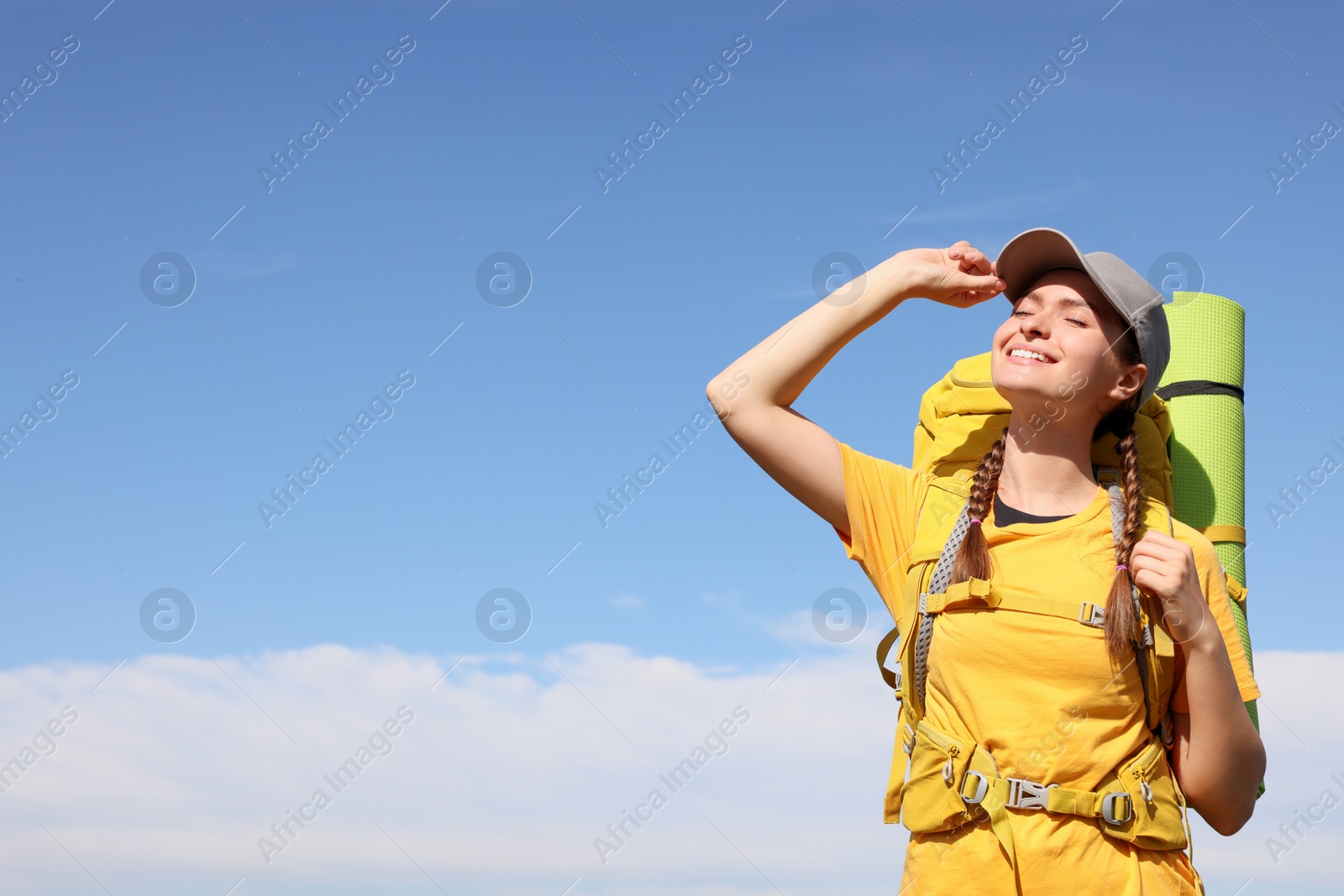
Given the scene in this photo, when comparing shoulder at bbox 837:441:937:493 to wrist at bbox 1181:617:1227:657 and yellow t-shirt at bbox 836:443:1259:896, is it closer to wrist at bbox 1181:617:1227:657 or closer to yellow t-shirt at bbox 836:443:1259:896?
yellow t-shirt at bbox 836:443:1259:896

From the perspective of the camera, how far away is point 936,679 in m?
4.00

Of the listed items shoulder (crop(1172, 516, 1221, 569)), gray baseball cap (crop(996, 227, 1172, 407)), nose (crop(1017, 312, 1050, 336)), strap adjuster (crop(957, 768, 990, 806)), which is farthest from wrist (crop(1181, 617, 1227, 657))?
nose (crop(1017, 312, 1050, 336))

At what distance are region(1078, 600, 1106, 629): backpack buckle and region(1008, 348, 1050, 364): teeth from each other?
871mm

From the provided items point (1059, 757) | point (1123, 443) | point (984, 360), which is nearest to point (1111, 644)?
point (1059, 757)

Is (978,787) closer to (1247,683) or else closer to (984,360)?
(1247,683)

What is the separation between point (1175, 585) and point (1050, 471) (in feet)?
2.16

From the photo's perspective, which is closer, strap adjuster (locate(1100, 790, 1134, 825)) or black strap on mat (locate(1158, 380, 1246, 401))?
strap adjuster (locate(1100, 790, 1134, 825))

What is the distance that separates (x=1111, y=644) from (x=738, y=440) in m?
1.43

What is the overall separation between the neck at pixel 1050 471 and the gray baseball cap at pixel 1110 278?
336mm

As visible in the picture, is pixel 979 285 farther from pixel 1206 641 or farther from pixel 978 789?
pixel 978 789

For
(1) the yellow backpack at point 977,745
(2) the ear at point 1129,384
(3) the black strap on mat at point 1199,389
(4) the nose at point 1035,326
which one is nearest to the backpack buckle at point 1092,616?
(1) the yellow backpack at point 977,745

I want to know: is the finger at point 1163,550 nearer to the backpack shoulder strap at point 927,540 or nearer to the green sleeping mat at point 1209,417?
the backpack shoulder strap at point 927,540

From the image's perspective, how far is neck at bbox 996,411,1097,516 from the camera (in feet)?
14.0

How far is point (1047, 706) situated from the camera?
150 inches
